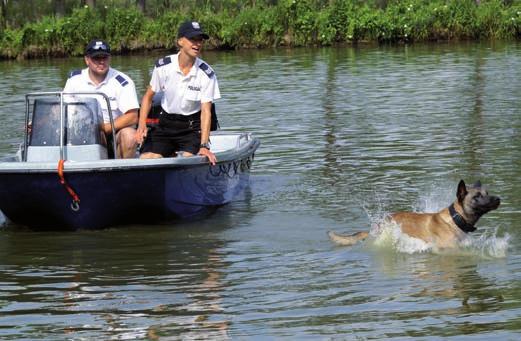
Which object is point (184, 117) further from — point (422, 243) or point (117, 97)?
point (422, 243)

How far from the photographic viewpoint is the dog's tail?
32.1 ft

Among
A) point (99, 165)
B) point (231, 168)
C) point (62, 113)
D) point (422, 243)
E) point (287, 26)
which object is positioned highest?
point (62, 113)

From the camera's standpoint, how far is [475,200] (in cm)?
906

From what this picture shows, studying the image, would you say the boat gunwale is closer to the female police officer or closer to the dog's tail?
the female police officer

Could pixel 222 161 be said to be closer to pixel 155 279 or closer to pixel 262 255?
pixel 262 255

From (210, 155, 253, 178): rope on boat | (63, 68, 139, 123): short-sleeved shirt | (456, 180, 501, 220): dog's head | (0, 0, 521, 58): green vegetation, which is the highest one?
(63, 68, 139, 123): short-sleeved shirt

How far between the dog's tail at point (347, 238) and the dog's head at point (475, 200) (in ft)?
3.20

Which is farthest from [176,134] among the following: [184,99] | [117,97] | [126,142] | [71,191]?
[71,191]

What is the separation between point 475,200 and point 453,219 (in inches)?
10.4

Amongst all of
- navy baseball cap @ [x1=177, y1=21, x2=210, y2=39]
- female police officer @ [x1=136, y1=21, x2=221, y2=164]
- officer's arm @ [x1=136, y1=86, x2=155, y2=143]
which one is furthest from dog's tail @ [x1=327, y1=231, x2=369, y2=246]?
navy baseball cap @ [x1=177, y1=21, x2=210, y2=39]

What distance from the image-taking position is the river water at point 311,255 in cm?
755

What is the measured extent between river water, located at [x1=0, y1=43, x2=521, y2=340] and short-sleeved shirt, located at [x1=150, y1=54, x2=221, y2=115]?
120 centimetres

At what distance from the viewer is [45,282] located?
9.09 metres

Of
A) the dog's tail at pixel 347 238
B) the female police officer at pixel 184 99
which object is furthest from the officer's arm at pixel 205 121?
the dog's tail at pixel 347 238
